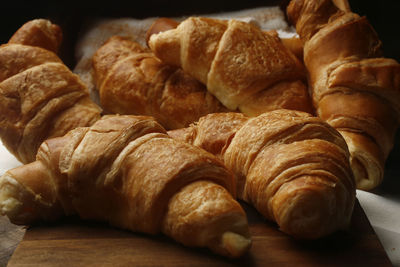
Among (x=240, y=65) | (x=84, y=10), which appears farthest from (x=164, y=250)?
(x=84, y=10)

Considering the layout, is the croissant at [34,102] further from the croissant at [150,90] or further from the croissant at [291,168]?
the croissant at [291,168]

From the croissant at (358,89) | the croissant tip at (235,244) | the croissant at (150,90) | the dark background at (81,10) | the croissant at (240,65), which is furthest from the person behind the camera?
the dark background at (81,10)

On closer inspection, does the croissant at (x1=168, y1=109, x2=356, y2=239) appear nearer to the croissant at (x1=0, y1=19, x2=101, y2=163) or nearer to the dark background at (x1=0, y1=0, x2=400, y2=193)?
the croissant at (x1=0, y1=19, x2=101, y2=163)

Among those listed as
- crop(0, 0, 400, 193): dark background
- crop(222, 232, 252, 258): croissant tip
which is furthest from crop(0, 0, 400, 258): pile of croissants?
crop(0, 0, 400, 193): dark background

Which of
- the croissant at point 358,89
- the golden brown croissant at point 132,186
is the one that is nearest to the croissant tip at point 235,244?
the golden brown croissant at point 132,186

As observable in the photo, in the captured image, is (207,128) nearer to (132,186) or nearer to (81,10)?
(132,186)

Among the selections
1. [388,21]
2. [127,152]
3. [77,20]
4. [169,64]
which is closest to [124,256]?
[127,152]
